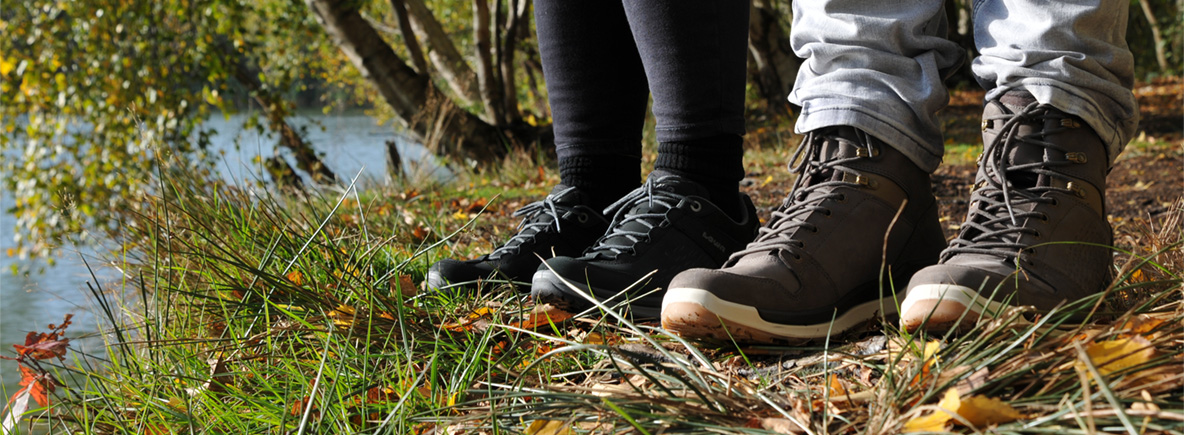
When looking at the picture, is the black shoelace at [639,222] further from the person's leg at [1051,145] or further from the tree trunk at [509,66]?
the tree trunk at [509,66]

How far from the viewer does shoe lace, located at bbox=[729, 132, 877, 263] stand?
49.9 inches

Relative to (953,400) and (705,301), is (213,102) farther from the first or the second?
(953,400)

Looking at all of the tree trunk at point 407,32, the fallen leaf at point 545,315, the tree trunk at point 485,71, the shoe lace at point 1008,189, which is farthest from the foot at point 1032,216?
the tree trunk at point 485,71

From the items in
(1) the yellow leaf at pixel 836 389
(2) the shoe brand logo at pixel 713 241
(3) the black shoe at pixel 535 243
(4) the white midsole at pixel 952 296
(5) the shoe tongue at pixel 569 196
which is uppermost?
(5) the shoe tongue at pixel 569 196

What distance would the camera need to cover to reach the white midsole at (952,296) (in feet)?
3.36

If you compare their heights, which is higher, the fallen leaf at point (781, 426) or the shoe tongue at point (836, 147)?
the shoe tongue at point (836, 147)

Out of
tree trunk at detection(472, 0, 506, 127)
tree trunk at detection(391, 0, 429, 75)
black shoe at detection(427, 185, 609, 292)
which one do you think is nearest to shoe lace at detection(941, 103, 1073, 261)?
black shoe at detection(427, 185, 609, 292)

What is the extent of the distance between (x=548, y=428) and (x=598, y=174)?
89 centimetres

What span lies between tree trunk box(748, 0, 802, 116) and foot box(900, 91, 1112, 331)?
7.91m

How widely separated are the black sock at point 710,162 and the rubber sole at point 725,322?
1.32 feet

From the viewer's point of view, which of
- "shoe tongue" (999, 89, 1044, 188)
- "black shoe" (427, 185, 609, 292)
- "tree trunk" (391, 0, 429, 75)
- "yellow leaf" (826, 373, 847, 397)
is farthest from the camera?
"tree trunk" (391, 0, 429, 75)

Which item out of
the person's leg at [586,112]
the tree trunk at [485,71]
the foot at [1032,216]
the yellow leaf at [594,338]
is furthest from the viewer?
the tree trunk at [485,71]

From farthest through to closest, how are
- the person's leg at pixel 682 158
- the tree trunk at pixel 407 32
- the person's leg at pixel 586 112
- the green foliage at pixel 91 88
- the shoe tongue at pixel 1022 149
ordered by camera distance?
the tree trunk at pixel 407 32, the green foliage at pixel 91 88, the person's leg at pixel 586 112, the person's leg at pixel 682 158, the shoe tongue at pixel 1022 149

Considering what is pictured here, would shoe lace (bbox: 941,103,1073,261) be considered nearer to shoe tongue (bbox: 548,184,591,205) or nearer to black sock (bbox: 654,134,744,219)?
black sock (bbox: 654,134,744,219)
